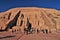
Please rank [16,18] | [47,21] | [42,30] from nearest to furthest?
[42,30] → [47,21] → [16,18]

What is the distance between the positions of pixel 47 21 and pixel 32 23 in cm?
365

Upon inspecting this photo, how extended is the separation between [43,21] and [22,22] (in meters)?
5.41

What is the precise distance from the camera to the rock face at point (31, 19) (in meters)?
36.9

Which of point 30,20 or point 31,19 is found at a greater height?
point 31,19

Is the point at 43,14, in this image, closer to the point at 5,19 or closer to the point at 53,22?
the point at 53,22

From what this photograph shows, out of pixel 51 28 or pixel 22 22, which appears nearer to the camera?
pixel 51 28

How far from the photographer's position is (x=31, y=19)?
3853 centimetres

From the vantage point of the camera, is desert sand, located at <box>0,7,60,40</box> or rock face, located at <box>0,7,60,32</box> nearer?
desert sand, located at <box>0,7,60,40</box>

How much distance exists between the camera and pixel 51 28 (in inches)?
1417

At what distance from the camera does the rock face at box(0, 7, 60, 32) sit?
3691cm

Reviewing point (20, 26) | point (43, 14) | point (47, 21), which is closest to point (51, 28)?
point (47, 21)

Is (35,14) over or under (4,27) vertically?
over

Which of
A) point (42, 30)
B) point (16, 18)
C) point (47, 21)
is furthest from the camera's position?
point (16, 18)

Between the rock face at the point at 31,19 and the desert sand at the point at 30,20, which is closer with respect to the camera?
the desert sand at the point at 30,20
